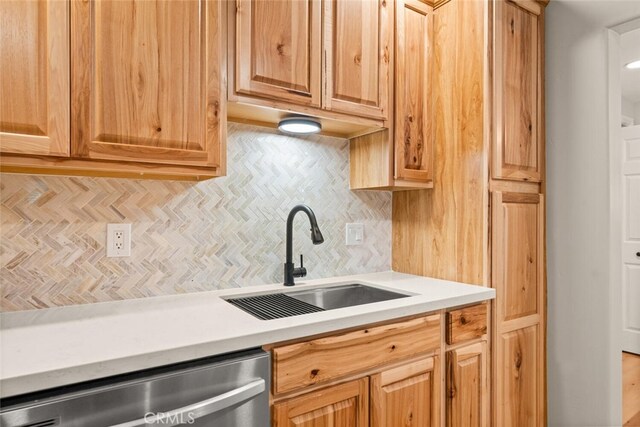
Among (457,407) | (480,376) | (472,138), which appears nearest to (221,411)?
(457,407)

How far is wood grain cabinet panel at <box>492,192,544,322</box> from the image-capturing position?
69.6 inches

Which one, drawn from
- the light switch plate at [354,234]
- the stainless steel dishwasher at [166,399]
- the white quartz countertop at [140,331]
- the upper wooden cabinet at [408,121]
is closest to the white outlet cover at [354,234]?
the light switch plate at [354,234]

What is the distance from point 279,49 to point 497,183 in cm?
118

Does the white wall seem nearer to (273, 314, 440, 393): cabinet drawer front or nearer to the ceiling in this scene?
the ceiling

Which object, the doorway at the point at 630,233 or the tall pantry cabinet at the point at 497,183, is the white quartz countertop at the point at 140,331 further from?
the doorway at the point at 630,233

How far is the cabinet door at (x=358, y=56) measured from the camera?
158 centimetres

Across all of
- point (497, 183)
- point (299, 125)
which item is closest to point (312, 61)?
point (299, 125)

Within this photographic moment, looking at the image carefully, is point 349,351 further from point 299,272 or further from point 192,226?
point 192,226

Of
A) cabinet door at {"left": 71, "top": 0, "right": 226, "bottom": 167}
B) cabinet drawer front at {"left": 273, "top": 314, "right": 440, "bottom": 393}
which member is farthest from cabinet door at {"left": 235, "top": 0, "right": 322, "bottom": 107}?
cabinet drawer front at {"left": 273, "top": 314, "right": 440, "bottom": 393}

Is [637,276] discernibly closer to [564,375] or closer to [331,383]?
[564,375]

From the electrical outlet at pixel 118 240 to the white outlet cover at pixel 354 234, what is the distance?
106cm

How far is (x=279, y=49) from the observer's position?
4.76ft

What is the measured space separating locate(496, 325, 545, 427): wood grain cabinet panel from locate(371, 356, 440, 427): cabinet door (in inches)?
18.4

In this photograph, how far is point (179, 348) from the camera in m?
0.94
